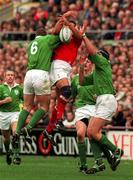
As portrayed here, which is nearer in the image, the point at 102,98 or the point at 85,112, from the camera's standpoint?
the point at 102,98

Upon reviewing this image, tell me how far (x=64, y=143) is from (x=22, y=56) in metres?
5.79

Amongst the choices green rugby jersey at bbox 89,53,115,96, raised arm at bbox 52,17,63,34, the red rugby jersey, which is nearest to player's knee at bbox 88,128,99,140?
green rugby jersey at bbox 89,53,115,96

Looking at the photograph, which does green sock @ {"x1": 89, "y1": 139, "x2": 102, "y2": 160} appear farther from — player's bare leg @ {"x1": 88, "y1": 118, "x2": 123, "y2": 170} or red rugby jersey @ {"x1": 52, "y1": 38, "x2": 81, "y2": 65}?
red rugby jersey @ {"x1": 52, "y1": 38, "x2": 81, "y2": 65}

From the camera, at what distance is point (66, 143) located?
1043 inches

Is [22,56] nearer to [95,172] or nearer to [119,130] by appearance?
[119,130]

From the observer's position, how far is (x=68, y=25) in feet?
61.5

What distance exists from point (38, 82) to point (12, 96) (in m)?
4.12

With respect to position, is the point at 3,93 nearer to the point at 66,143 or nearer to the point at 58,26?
the point at 66,143

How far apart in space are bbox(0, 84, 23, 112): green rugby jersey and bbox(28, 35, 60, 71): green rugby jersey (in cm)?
385

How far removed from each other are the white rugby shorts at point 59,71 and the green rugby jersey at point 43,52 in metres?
0.12

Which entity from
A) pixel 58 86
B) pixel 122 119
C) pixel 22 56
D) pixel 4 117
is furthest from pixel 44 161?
pixel 22 56

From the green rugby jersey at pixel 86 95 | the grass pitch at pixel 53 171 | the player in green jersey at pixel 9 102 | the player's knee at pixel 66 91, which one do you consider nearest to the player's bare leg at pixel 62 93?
the player's knee at pixel 66 91

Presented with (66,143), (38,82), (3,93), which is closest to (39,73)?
(38,82)

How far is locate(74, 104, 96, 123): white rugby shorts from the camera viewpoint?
2061cm
